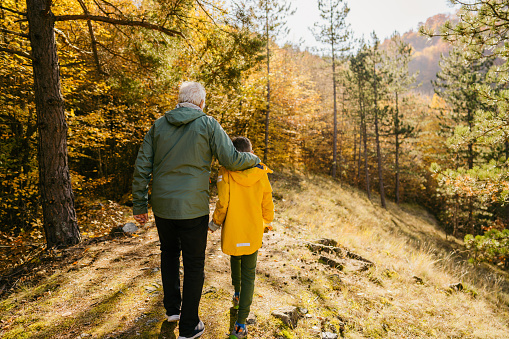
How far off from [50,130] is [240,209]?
147 inches

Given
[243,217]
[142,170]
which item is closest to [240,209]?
[243,217]

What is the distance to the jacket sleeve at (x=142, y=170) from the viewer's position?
7.42ft

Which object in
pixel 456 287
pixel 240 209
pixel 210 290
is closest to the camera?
Result: pixel 240 209

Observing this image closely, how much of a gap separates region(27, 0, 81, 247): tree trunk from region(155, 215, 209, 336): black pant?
120 inches

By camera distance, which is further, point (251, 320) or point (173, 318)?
point (251, 320)

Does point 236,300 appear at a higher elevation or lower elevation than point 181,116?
lower

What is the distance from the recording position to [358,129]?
27234 mm

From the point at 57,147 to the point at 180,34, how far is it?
9.13 feet

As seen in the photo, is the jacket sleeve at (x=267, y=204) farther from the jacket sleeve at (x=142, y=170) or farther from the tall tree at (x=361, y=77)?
the tall tree at (x=361, y=77)

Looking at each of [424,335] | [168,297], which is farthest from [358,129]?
[168,297]

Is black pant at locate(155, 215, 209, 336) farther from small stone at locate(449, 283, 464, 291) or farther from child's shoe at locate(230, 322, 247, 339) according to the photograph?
small stone at locate(449, 283, 464, 291)

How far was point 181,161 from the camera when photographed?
217 centimetres

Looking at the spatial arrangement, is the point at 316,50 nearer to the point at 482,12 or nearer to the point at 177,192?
the point at 482,12

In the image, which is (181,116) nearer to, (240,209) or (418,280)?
(240,209)
